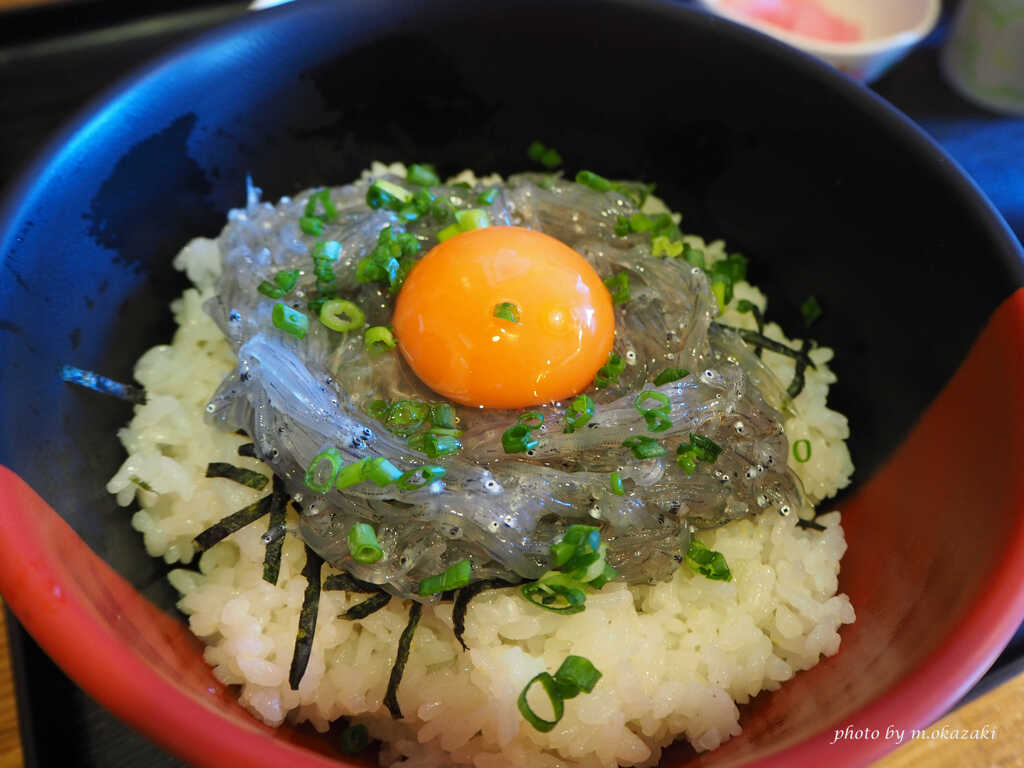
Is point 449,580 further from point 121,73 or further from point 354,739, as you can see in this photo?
point 121,73

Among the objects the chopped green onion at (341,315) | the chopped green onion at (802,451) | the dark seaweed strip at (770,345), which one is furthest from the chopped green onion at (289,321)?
the chopped green onion at (802,451)

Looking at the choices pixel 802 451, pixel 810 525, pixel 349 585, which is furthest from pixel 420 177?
pixel 810 525

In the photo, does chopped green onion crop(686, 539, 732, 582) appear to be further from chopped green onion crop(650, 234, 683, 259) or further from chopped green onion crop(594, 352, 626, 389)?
chopped green onion crop(650, 234, 683, 259)

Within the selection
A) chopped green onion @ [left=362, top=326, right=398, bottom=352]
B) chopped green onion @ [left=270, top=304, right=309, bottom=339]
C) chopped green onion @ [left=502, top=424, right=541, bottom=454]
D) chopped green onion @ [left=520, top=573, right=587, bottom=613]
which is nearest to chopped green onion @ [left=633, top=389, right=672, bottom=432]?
chopped green onion @ [left=502, top=424, right=541, bottom=454]

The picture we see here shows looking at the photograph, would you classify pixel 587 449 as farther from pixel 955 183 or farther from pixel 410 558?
pixel 955 183

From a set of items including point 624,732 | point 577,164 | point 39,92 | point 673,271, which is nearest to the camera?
point 624,732

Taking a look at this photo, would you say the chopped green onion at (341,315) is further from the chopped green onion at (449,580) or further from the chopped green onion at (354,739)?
the chopped green onion at (354,739)

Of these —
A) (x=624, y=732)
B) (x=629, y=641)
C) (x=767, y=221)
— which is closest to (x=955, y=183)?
(x=767, y=221)
